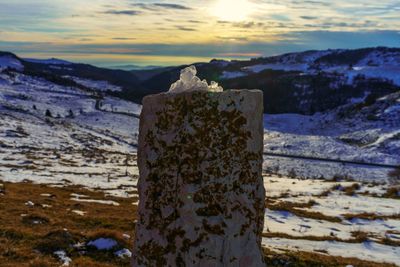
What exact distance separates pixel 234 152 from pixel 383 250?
58.7 feet

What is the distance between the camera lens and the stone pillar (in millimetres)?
5633

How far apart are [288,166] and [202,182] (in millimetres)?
79025

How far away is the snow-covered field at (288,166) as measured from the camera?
78.3ft

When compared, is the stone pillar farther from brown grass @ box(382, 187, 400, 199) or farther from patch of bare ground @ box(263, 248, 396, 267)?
brown grass @ box(382, 187, 400, 199)

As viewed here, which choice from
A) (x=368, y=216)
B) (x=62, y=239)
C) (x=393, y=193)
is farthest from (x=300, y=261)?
(x=393, y=193)

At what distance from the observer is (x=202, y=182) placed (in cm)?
564

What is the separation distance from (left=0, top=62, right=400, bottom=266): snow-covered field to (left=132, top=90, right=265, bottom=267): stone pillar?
8.29 m

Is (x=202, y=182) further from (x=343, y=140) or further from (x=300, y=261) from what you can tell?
(x=343, y=140)

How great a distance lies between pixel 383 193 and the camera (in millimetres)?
42094

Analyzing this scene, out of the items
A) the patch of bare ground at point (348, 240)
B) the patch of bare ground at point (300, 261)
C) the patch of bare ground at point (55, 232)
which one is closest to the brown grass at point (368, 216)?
the patch of bare ground at point (348, 240)

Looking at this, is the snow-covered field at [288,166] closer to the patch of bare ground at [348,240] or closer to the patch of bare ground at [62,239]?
the patch of bare ground at [348,240]

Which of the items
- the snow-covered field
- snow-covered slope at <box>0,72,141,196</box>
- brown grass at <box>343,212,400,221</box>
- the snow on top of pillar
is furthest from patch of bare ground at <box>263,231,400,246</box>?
snow-covered slope at <box>0,72,141,196</box>

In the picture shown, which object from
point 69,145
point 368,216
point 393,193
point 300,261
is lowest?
point 69,145

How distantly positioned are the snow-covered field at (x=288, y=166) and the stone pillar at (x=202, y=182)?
8292 mm
